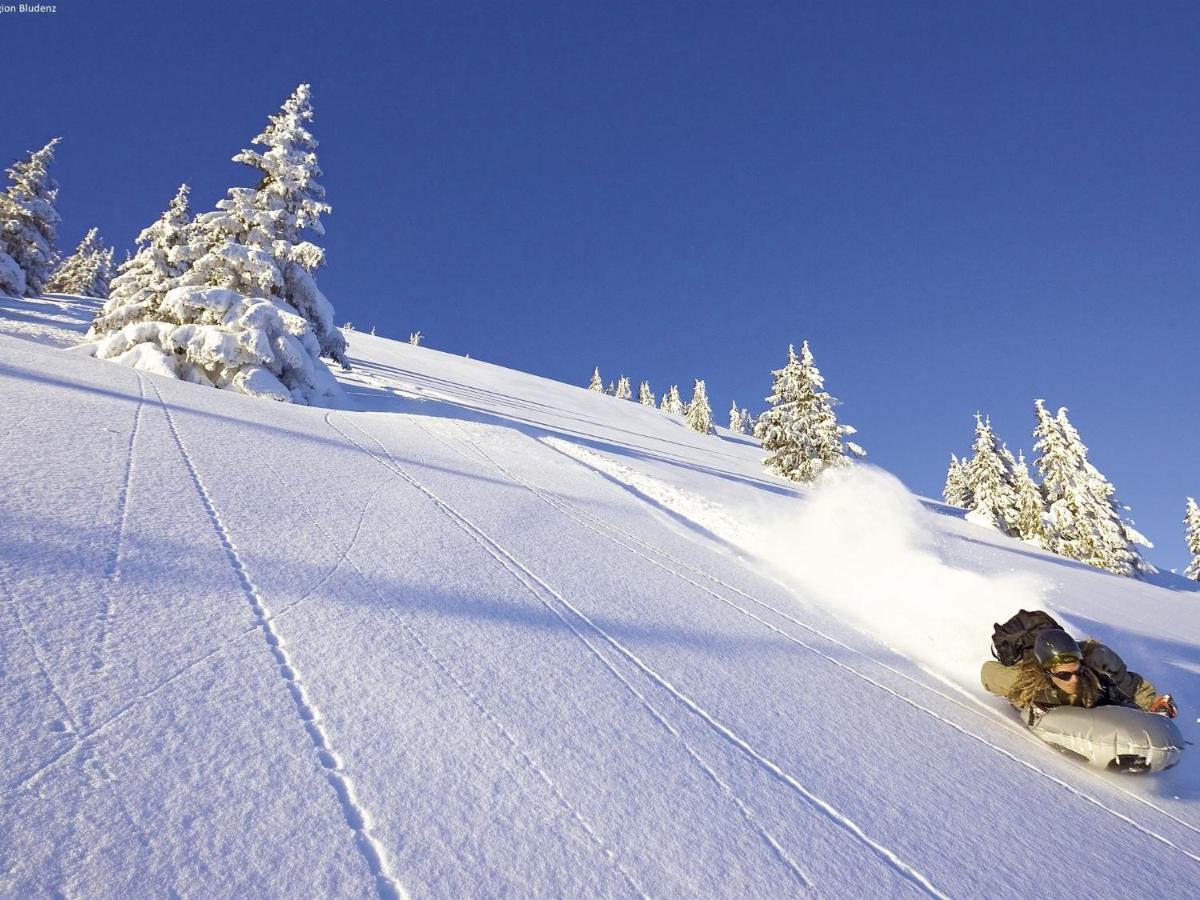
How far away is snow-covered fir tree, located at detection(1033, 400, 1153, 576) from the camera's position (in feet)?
99.2

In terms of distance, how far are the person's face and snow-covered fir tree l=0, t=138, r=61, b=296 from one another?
43.4m

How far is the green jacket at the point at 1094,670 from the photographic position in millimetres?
4836

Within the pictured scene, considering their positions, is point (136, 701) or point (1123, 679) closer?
point (136, 701)

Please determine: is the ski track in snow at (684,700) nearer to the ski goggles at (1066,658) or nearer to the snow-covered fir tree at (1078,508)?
the ski goggles at (1066,658)

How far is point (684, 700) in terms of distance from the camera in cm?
407

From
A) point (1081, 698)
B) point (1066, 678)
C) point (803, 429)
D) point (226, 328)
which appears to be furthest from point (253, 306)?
point (803, 429)

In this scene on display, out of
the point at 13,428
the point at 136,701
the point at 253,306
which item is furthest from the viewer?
the point at 253,306

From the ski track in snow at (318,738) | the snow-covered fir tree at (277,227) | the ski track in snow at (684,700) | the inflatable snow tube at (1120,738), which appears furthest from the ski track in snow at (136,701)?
the snow-covered fir tree at (277,227)

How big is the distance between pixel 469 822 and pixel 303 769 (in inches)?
30.5

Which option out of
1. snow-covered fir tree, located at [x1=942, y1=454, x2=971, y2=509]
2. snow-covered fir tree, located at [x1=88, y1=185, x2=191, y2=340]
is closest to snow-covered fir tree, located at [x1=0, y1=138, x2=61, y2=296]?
snow-covered fir tree, located at [x1=88, y1=185, x2=191, y2=340]

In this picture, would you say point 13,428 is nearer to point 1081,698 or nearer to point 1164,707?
point 1081,698

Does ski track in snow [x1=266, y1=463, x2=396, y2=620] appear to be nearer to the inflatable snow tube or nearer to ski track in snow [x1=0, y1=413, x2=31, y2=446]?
ski track in snow [x1=0, y1=413, x2=31, y2=446]

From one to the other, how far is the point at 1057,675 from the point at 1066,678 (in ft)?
0.19

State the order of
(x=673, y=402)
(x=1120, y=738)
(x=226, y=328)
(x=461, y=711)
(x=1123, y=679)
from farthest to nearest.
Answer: (x=673, y=402), (x=226, y=328), (x=1123, y=679), (x=1120, y=738), (x=461, y=711)
